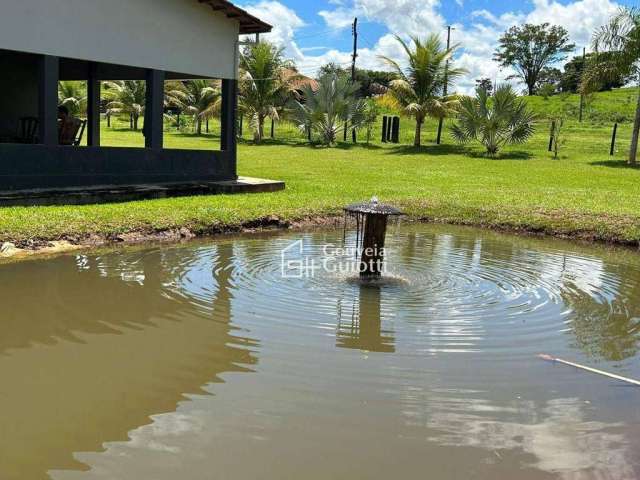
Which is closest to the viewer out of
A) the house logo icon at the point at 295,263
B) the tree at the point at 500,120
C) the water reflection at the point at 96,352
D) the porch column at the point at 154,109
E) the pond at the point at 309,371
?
the pond at the point at 309,371

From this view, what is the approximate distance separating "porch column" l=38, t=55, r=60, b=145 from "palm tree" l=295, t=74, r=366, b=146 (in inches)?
788

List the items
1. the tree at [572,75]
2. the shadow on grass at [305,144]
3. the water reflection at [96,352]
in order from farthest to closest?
1. the tree at [572,75]
2. the shadow on grass at [305,144]
3. the water reflection at [96,352]

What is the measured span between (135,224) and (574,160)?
64.9ft

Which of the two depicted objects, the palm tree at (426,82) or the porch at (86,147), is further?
the palm tree at (426,82)

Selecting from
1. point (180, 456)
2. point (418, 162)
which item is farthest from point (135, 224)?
point (418, 162)

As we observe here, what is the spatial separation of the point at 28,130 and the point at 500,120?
60.0 ft

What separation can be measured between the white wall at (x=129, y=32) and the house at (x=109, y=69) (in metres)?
0.02

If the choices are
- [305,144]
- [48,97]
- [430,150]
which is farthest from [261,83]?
[48,97]

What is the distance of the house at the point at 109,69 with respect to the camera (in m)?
11.8

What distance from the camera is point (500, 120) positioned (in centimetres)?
2662

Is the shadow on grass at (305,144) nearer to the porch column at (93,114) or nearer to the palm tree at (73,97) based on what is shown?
the palm tree at (73,97)

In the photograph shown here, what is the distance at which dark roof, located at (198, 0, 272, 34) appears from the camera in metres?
14.4

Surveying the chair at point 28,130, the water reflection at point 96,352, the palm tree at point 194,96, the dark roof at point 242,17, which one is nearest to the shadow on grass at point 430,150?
the dark roof at point 242,17

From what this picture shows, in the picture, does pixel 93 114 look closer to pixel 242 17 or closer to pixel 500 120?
pixel 242 17
